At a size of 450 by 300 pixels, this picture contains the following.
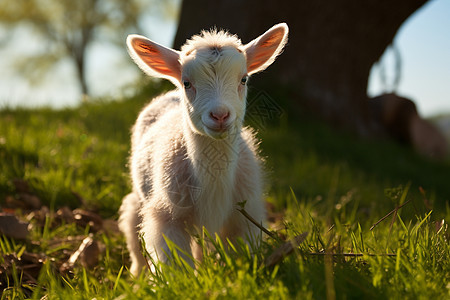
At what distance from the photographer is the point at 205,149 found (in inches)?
110

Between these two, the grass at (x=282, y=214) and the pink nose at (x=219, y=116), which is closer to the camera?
the grass at (x=282, y=214)

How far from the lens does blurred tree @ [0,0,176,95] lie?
24.5m

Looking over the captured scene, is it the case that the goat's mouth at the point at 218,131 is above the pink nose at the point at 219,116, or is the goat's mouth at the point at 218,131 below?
below

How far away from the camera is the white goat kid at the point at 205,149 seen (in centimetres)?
267

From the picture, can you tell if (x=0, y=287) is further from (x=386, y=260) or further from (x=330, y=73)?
(x=330, y=73)

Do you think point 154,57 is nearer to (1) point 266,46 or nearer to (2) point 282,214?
(1) point 266,46

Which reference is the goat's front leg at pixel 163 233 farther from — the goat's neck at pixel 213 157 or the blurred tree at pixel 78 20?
the blurred tree at pixel 78 20

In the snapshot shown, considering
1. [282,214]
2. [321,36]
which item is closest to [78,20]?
[321,36]

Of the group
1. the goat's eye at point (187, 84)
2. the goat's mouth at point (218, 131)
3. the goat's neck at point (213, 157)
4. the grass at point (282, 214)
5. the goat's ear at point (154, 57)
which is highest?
the goat's ear at point (154, 57)

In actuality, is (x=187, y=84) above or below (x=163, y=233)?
above

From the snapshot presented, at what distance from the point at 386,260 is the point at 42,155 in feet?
12.8

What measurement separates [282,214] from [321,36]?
4.09 m

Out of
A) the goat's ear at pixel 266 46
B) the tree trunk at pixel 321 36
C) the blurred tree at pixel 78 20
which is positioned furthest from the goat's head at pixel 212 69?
the blurred tree at pixel 78 20

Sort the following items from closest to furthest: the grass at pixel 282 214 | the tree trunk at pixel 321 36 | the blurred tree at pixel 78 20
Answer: the grass at pixel 282 214
the tree trunk at pixel 321 36
the blurred tree at pixel 78 20
